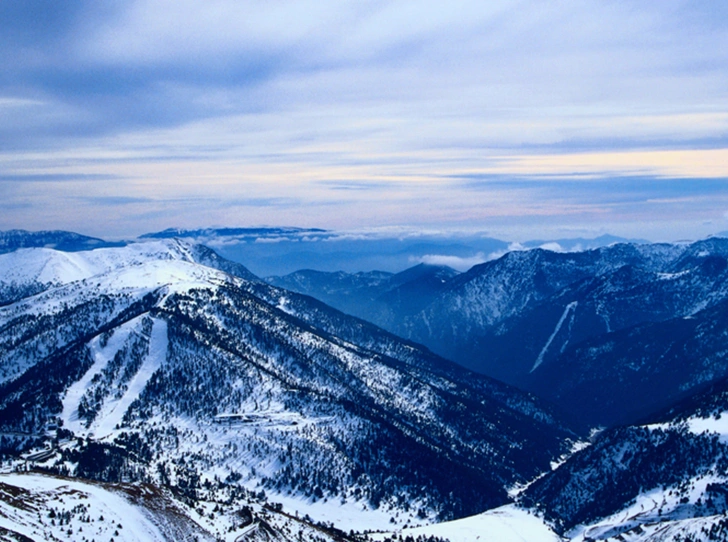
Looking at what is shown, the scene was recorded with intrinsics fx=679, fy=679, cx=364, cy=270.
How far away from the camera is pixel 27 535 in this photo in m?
190
